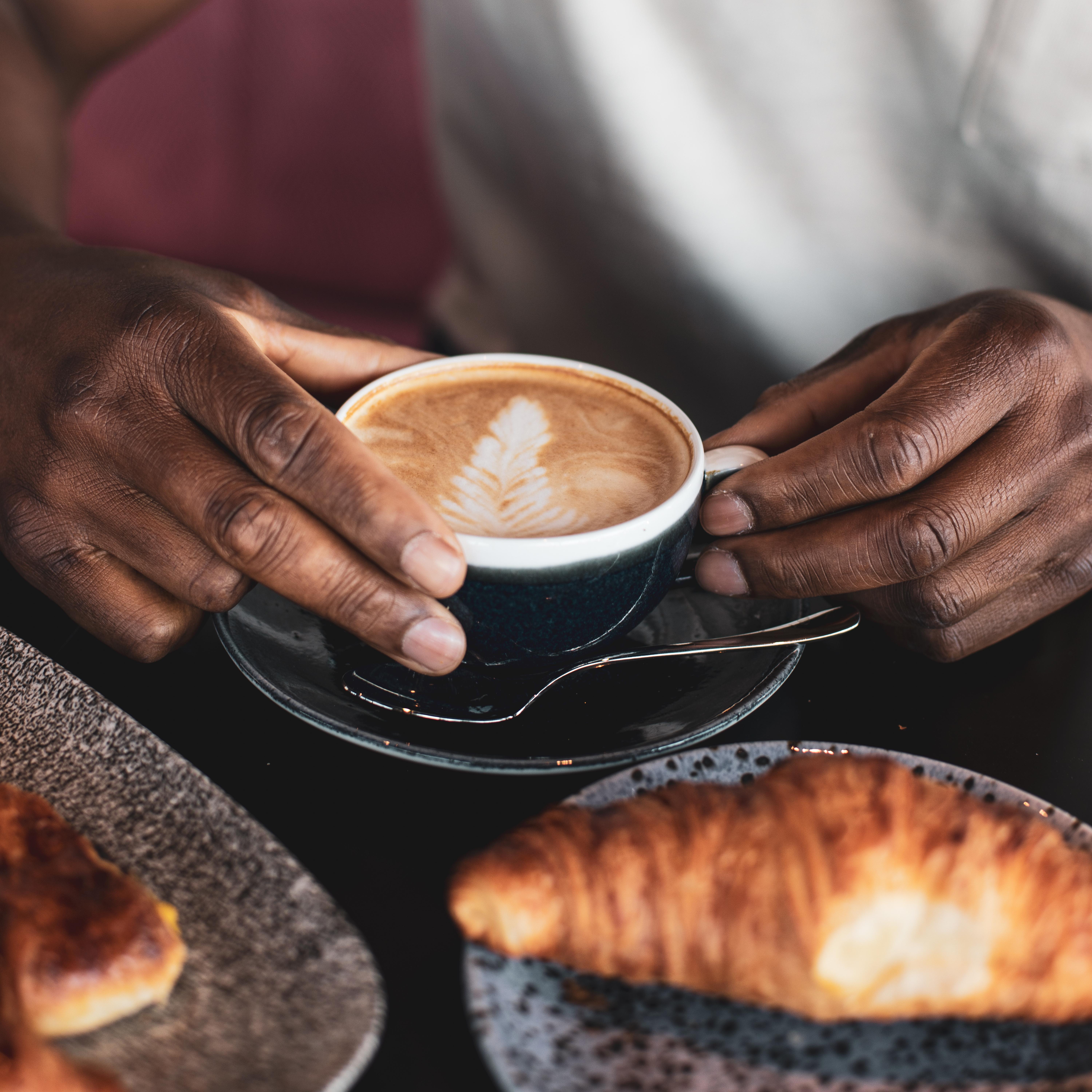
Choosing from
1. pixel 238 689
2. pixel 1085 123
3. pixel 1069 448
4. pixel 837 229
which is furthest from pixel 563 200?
pixel 238 689

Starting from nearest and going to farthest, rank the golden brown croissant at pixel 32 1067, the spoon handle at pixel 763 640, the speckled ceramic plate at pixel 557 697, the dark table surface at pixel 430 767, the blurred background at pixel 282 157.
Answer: the golden brown croissant at pixel 32 1067 < the dark table surface at pixel 430 767 < the speckled ceramic plate at pixel 557 697 < the spoon handle at pixel 763 640 < the blurred background at pixel 282 157

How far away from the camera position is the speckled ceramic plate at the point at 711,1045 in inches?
20.1

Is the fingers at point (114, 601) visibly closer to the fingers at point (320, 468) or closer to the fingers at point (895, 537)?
the fingers at point (320, 468)

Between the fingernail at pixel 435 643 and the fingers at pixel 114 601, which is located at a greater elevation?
the fingernail at pixel 435 643

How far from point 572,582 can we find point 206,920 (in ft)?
1.14

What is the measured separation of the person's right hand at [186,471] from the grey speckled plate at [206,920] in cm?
15

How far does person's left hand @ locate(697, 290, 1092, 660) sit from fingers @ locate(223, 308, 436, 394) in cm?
33

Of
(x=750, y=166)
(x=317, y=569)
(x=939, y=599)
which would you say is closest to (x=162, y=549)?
(x=317, y=569)

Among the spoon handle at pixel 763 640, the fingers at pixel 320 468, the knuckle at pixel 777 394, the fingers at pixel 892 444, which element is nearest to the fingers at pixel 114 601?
the fingers at pixel 320 468

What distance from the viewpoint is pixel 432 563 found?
72cm

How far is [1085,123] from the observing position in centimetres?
127

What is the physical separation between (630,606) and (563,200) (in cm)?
116

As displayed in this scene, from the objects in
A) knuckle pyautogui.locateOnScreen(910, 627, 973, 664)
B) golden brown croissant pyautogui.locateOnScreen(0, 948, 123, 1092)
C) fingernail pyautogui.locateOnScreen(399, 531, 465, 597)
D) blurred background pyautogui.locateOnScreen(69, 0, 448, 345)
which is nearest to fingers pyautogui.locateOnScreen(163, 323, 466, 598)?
fingernail pyautogui.locateOnScreen(399, 531, 465, 597)

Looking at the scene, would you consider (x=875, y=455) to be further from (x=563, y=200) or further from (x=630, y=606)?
(x=563, y=200)
